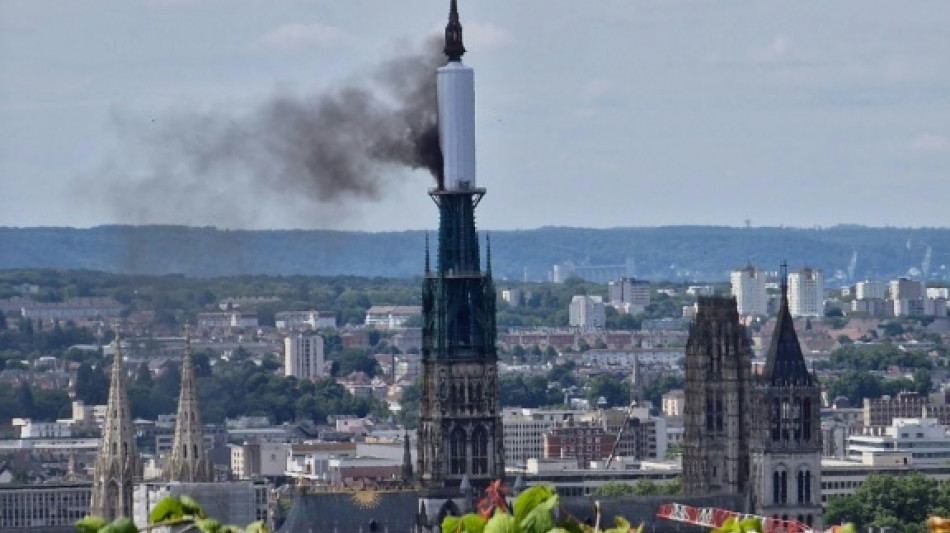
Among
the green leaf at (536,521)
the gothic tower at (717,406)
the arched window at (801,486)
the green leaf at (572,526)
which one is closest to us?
the green leaf at (536,521)

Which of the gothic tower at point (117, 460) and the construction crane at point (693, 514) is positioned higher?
the gothic tower at point (117, 460)

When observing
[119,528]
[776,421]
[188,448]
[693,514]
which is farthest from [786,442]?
[119,528]

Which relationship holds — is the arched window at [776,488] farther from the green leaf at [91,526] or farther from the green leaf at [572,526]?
the green leaf at [91,526]

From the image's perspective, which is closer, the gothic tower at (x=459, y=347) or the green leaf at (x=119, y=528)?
the green leaf at (x=119, y=528)

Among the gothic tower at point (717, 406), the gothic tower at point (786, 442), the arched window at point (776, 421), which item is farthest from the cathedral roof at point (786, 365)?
the gothic tower at point (717, 406)

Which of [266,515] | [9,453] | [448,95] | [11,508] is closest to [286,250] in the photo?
[9,453]

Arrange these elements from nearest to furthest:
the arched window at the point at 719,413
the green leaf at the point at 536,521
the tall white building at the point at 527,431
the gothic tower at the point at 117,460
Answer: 1. the green leaf at the point at 536,521
2. the arched window at the point at 719,413
3. the gothic tower at the point at 117,460
4. the tall white building at the point at 527,431

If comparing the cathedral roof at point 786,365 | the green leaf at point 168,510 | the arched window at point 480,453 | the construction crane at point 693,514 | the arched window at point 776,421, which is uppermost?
the cathedral roof at point 786,365

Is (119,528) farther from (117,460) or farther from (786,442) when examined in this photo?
(117,460)
